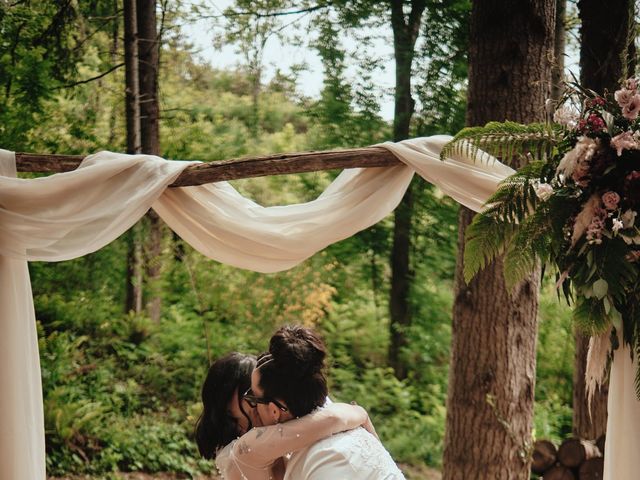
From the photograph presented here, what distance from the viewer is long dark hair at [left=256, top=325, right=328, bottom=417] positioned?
279 cm

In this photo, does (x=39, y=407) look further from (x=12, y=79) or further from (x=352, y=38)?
(x=352, y=38)

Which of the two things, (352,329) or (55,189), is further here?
(352,329)

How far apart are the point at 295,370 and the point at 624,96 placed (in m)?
1.63

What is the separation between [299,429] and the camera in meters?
2.74

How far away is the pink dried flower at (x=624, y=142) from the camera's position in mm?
2662

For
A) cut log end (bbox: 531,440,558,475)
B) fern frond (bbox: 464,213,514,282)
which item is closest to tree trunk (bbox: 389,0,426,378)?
cut log end (bbox: 531,440,558,475)

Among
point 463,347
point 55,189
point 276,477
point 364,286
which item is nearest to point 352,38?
point 364,286

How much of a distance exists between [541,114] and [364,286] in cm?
536

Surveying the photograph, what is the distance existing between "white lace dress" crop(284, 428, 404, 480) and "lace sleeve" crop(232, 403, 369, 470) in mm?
39

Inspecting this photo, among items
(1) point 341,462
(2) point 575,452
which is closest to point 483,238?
(1) point 341,462

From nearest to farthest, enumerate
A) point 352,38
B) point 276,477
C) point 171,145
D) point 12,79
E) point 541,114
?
point 276,477 < point 541,114 < point 12,79 < point 171,145 < point 352,38

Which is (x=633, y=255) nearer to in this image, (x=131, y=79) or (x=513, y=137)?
(x=513, y=137)

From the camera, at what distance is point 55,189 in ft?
11.7

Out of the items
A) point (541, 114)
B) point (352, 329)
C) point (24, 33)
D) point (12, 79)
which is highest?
point (24, 33)
